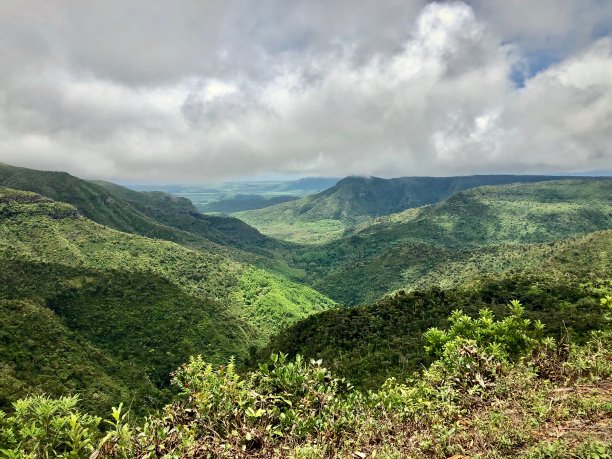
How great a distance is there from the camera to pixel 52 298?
129 meters

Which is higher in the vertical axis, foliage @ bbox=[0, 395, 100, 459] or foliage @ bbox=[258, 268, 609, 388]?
foliage @ bbox=[0, 395, 100, 459]

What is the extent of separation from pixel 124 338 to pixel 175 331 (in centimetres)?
1509

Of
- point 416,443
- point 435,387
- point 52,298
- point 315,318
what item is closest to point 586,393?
point 435,387

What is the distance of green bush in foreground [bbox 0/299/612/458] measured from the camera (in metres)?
9.90

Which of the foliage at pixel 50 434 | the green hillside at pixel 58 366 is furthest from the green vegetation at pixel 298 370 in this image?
the green hillside at pixel 58 366

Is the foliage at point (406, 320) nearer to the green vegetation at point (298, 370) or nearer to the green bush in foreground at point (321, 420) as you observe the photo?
the green vegetation at point (298, 370)

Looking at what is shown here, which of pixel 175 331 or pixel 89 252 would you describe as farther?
pixel 89 252

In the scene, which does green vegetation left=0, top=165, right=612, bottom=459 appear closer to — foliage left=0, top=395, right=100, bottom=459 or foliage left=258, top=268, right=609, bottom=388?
foliage left=0, top=395, right=100, bottom=459

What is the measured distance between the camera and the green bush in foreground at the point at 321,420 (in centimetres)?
990

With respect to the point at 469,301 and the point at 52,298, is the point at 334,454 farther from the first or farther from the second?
the point at 52,298

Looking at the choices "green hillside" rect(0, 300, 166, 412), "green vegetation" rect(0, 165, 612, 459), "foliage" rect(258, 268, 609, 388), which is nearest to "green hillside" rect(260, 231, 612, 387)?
"foliage" rect(258, 268, 609, 388)

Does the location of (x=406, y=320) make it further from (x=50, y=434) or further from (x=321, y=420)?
(x=50, y=434)

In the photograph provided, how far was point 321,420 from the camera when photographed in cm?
1216

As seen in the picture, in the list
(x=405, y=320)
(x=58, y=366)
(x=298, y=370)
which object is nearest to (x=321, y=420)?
(x=298, y=370)
